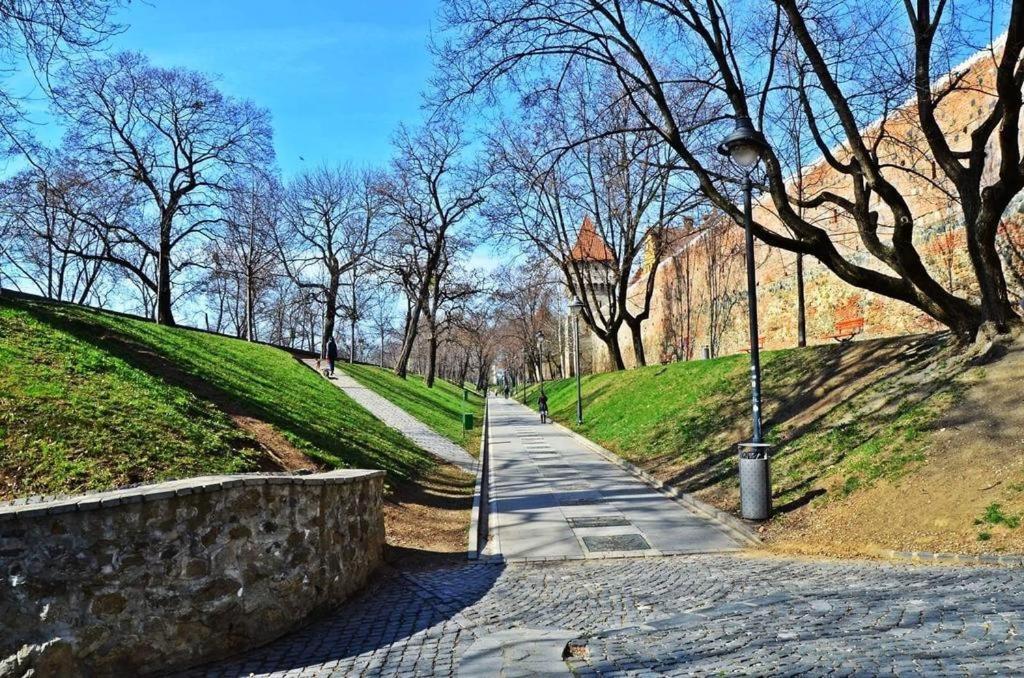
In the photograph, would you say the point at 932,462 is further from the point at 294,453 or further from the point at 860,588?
the point at 294,453

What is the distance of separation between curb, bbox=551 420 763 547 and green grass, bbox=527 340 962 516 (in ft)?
0.83

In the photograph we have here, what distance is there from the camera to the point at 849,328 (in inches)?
820

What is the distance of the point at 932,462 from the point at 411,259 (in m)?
31.9

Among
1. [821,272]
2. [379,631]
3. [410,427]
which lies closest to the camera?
[379,631]

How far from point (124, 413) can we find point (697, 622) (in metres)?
6.90

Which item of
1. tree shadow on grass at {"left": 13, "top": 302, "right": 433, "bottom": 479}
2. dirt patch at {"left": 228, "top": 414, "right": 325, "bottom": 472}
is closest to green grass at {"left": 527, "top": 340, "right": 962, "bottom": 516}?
tree shadow on grass at {"left": 13, "top": 302, "right": 433, "bottom": 479}

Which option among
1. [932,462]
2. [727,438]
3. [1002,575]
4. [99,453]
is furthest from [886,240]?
[99,453]

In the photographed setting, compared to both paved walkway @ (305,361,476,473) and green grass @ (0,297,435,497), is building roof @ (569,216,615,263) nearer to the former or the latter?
paved walkway @ (305,361,476,473)

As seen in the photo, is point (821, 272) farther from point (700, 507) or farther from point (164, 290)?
point (164, 290)

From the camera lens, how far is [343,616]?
18.9 ft

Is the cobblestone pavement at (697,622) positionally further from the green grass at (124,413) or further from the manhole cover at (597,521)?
the green grass at (124,413)

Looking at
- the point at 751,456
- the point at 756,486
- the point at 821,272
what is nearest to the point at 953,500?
the point at 756,486

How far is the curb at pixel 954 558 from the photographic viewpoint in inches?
241

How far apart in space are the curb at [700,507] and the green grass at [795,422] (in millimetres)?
254
